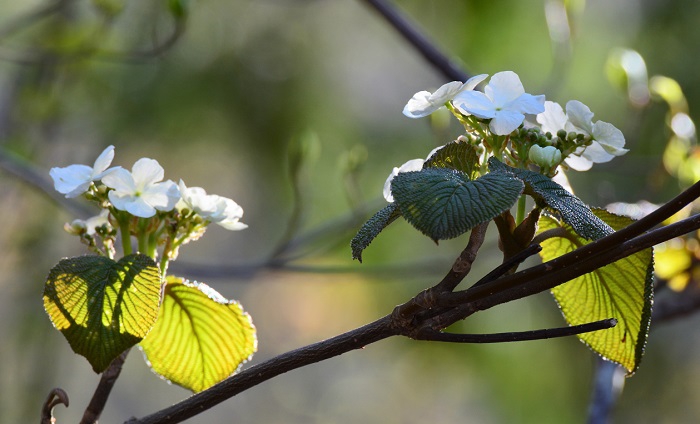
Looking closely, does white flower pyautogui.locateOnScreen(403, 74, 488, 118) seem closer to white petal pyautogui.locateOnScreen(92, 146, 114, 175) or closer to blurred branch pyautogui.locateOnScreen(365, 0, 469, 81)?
white petal pyautogui.locateOnScreen(92, 146, 114, 175)

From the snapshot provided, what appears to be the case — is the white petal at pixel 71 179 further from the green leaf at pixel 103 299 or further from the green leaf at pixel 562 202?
the green leaf at pixel 562 202

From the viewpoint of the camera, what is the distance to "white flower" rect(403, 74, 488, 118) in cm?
38

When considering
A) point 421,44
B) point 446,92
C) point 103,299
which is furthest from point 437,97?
point 421,44

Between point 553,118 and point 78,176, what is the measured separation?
0.29 metres

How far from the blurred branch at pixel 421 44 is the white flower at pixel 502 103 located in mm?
485

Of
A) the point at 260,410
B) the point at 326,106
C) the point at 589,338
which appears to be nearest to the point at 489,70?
the point at 326,106

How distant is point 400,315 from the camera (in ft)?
1.09

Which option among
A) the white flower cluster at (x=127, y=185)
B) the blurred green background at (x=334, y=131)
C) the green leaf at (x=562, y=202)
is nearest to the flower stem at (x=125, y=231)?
the white flower cluster at (x=127, y=185)

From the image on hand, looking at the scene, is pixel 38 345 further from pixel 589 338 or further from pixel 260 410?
pixel 260 410

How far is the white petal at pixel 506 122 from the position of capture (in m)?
0.37

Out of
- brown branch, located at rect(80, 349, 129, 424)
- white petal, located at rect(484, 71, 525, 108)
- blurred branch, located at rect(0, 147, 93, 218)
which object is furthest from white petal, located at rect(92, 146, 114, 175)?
blurred branch, located at rect(0, 147, 93, 218)

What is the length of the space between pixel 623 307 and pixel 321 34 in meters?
2.58

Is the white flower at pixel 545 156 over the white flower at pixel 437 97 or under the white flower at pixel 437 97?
under

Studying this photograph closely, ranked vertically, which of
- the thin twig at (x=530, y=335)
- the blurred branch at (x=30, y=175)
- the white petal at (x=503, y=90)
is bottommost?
the thin twig at (x=530, y=335)
